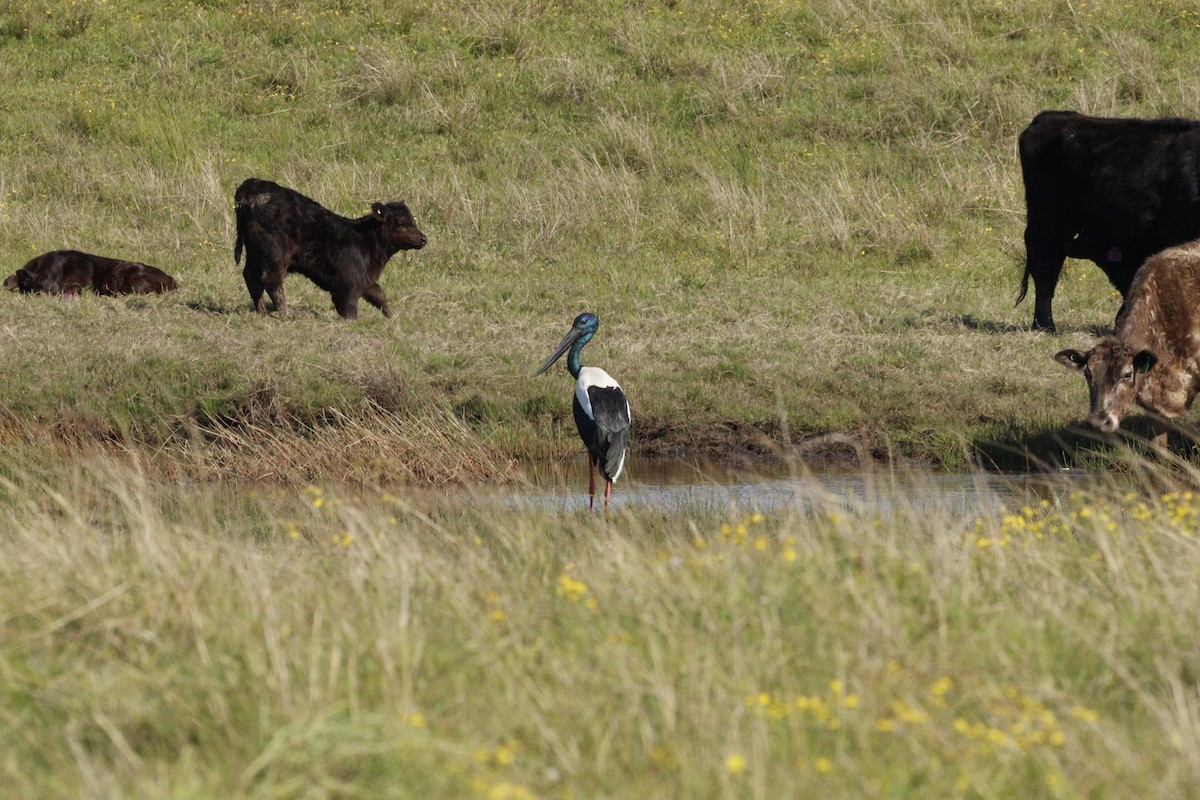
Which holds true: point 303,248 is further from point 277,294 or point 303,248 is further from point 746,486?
point 746,486

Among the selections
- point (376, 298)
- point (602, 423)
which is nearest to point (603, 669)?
point (602, 423)

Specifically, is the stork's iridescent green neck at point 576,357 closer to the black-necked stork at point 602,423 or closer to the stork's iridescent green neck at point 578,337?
the stork's iridescent green neck at point 578,337

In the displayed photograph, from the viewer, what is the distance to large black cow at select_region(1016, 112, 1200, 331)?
11.9m

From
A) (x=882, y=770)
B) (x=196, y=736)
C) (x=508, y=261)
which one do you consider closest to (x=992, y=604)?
(x=882, y=770)

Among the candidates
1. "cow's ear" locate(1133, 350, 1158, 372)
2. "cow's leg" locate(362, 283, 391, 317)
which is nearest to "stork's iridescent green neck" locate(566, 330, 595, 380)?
"cow's leg" locate(362, 283, 391, 317)

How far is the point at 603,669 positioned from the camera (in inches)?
160

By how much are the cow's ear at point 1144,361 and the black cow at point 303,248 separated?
5965 millimetres

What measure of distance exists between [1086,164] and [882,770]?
9621mm

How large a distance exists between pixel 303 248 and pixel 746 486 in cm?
490

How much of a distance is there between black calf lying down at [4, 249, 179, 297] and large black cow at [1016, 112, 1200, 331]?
7294 mm

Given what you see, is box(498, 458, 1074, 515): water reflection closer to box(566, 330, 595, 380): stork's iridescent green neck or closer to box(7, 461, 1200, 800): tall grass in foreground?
box(566, 330, 595, 380): stork's iridescent green neck

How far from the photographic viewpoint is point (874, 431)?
10.0 meters

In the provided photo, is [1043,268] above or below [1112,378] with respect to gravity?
below

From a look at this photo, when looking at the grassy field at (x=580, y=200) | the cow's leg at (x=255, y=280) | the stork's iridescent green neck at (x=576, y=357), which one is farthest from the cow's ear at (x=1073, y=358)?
the cow's leg at (x=255, y=280)
